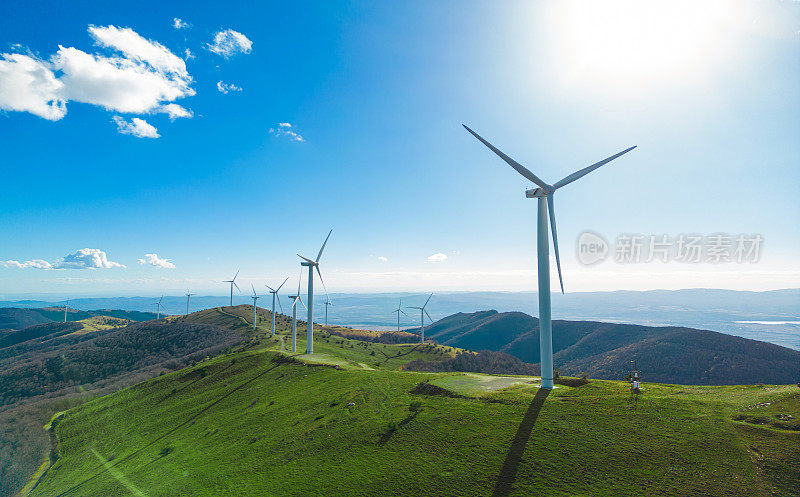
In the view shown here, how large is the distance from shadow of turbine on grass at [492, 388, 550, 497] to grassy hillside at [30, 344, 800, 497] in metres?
0.11

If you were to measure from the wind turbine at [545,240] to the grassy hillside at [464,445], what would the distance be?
13.7 ft

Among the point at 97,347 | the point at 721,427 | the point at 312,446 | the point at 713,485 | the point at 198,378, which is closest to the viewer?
the point at 713,485

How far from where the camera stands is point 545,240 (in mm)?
36469

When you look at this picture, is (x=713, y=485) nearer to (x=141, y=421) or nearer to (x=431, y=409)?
(x=431, y=409)

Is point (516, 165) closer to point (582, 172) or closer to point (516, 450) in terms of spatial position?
point (582, 172)

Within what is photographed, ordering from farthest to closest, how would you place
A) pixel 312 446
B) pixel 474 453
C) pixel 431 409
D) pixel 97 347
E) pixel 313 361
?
pixel 97 347
pixel 313 361
pixel 431 409
pixel 312 446
pixel 474 453

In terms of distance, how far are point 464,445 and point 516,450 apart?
4203mm

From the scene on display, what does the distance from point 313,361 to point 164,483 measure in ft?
116

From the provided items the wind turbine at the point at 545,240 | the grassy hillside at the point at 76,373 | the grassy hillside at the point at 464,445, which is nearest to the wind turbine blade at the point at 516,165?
the wind turbine at the point at 545,240

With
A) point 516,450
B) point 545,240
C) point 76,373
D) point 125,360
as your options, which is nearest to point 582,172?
point 545,240

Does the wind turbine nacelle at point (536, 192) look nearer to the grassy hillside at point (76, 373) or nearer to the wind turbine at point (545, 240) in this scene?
the wind turbine at point (545, 240)

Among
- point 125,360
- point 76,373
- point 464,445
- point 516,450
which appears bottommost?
point 76,373

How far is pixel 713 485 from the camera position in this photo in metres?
19.8

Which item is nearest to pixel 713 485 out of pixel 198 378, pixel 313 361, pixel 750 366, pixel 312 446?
pixel 312 446
